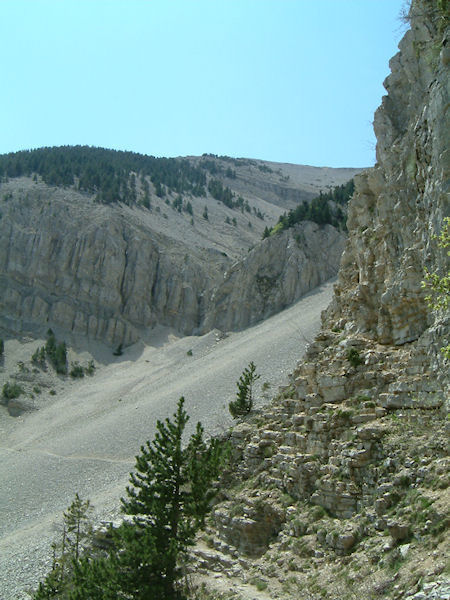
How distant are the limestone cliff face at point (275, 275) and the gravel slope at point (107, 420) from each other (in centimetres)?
288

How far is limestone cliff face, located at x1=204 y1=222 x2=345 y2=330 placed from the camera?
216 feet

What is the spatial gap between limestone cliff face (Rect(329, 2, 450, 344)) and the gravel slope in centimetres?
1413

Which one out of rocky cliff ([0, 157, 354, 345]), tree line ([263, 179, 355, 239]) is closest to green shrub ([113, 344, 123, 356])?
rocky cliff ([0, 157, 354, 345])

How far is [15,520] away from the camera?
98.5 feet

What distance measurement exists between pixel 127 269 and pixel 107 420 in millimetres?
40976

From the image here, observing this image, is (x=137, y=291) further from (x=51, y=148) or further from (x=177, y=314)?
(x=51, y=148)

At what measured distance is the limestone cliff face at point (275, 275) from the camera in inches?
2587

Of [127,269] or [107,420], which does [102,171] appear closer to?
[127,269]

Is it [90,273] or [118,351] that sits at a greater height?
[90,273]

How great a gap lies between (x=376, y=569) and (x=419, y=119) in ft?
47.2

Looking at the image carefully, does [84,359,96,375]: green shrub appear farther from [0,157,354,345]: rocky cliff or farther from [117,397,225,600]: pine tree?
[117,397,225,600]: pine tree

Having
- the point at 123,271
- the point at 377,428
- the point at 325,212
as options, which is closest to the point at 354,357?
the point at 377,428

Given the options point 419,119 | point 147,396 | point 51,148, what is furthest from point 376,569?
point 51,148

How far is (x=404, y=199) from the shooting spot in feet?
67.2
